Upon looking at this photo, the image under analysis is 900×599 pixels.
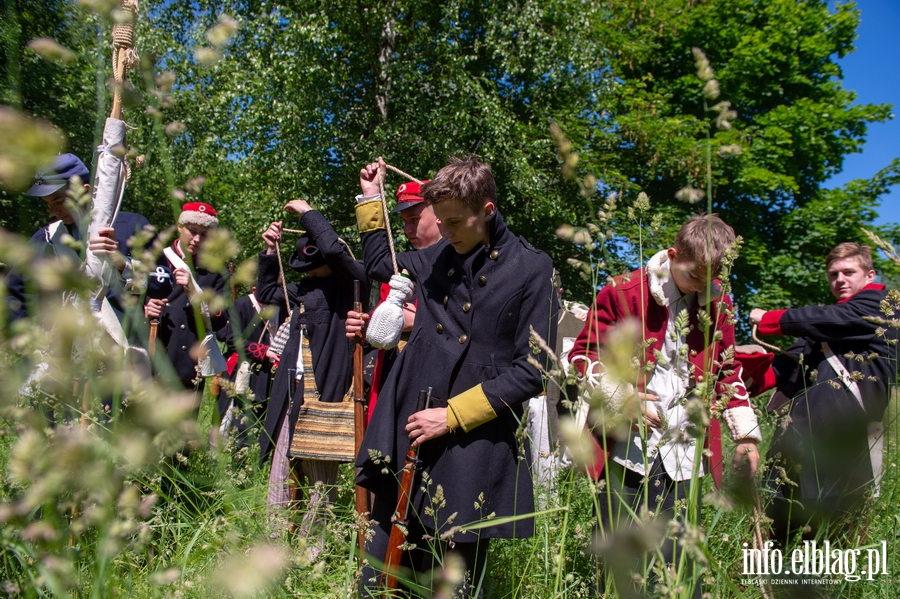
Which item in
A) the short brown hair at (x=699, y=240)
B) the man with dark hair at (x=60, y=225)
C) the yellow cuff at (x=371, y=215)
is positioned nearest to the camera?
the man with dark hair at (x=60, y=225)

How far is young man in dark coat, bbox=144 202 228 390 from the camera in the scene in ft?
10.9

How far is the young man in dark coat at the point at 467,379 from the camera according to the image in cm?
201

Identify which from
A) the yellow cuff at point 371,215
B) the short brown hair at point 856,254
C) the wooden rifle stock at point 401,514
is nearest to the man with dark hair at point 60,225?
the yellow cuff at point 371,215

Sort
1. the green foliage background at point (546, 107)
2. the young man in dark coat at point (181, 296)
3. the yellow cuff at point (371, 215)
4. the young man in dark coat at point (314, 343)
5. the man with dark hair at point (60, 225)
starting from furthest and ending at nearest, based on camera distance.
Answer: the green foliage background at point (546, 107), the young man in dark coat at point (181, 296), the young man in dark coat at point (314, 343), the yellow cuff at point (371, 215), the man with dark hair at point (60, 225)

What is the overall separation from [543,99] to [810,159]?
9507 millimetres

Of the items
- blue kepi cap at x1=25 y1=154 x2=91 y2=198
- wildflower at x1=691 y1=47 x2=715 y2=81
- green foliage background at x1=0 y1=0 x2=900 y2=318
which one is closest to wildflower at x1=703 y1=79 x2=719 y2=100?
wildflower at x1=691 y1=47 x2=715 y2=81

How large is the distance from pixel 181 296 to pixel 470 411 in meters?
2.83

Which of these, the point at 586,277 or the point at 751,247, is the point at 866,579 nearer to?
the point at 586,277

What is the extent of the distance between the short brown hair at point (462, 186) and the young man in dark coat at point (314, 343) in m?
1.01

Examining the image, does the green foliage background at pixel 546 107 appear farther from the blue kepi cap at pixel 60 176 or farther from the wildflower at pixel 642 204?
the wildflower at pixel 642 204

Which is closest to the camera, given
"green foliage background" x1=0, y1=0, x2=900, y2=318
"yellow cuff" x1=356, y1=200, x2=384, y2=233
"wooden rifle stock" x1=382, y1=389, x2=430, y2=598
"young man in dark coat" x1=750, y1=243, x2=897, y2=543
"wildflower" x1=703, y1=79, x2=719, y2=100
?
"wildflower" x1=703, y1=79, x2=719, y2=100

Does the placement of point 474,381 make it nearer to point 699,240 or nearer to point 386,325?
point 386,325

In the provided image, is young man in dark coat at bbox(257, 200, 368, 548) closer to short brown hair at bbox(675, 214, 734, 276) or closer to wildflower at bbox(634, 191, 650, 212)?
short brown hair at bbox(675, 214, 734, 276)

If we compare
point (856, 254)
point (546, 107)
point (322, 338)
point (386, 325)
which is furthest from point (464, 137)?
point (386, 325)
